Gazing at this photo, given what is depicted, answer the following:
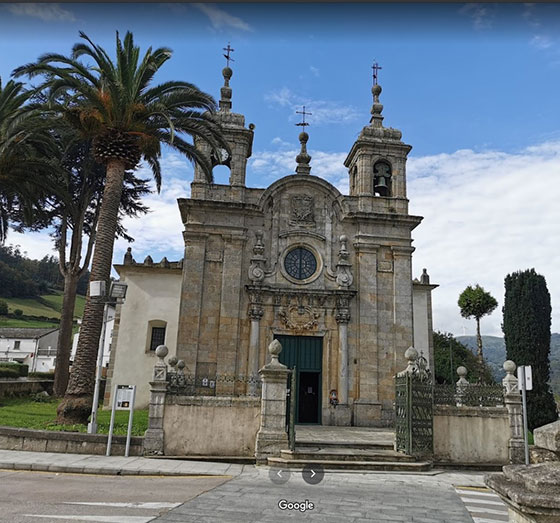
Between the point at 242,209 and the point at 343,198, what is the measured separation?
4.58 m

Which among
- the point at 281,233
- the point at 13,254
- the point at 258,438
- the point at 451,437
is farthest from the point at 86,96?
the point at 13,254

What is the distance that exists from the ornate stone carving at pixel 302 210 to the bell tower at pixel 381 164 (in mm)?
2514

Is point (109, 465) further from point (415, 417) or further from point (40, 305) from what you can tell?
point (40, 305)

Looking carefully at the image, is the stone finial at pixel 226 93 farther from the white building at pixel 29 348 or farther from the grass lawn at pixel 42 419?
the white building at pixel 29 348

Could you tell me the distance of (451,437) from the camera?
1456cm

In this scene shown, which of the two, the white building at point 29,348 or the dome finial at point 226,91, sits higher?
the dome finial at point 226,91

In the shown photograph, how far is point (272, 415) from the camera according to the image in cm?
1379

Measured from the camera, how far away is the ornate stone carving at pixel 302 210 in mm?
22672

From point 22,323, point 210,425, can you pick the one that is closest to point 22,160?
point 210,425

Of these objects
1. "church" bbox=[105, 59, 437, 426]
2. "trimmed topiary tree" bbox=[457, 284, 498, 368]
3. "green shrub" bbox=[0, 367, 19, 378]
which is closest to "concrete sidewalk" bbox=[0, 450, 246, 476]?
"church" bbox=[105, 59, 437, 426]

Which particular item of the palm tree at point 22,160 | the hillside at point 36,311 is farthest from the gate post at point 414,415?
the hillside at point 36,311

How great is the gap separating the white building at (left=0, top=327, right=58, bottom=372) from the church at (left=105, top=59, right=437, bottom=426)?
4031 centimetres

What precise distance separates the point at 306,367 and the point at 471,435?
25.7ft

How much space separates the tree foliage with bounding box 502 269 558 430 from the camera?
25.5 metres
